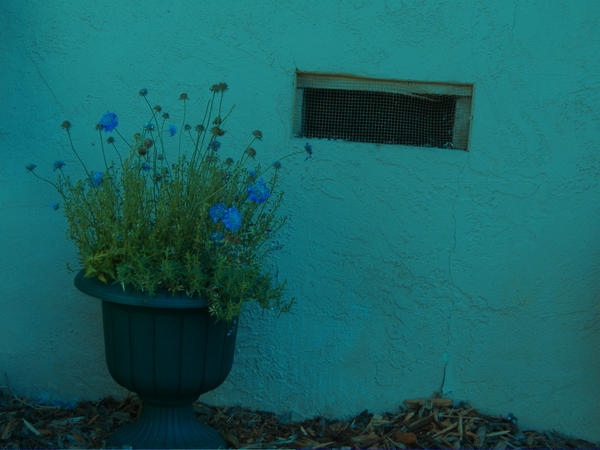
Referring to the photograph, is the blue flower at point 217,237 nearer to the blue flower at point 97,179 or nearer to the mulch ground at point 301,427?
the blue flower at point 97,179

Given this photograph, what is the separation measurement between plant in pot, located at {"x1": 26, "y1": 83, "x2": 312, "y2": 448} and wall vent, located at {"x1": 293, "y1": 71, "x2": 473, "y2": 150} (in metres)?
0.67

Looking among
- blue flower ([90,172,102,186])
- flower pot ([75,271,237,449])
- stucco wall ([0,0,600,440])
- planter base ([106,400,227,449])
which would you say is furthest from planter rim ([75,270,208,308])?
stucco wall ([0,0,600,440])

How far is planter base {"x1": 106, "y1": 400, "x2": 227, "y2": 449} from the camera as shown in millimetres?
2777

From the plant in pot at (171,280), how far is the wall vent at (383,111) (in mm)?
674

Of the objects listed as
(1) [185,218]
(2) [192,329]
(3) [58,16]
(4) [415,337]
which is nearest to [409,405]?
(4) [415,337]

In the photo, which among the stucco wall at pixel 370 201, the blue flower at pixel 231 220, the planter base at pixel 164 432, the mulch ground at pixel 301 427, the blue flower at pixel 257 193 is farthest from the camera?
the stucco wall at pixel 370 201

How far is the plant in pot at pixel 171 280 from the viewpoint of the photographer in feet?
8.31

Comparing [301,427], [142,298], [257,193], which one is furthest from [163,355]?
[301,427]

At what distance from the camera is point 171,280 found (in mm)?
2545

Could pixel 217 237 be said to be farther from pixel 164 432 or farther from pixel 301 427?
pixel 301 427

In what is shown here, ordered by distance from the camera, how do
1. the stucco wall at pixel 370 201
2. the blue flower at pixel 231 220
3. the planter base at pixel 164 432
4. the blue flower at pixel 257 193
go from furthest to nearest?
the stucco wall at pixel 370 201 < the planter base at pixel 164 432 < the blue flower at pixel 257 193 < the blue flower at pixel 231 220

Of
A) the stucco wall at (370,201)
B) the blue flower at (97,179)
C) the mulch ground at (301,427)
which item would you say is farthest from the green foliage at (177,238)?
the mulch ground at (301,427)

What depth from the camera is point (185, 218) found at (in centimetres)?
267

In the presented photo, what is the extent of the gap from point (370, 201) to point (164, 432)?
1453mm
